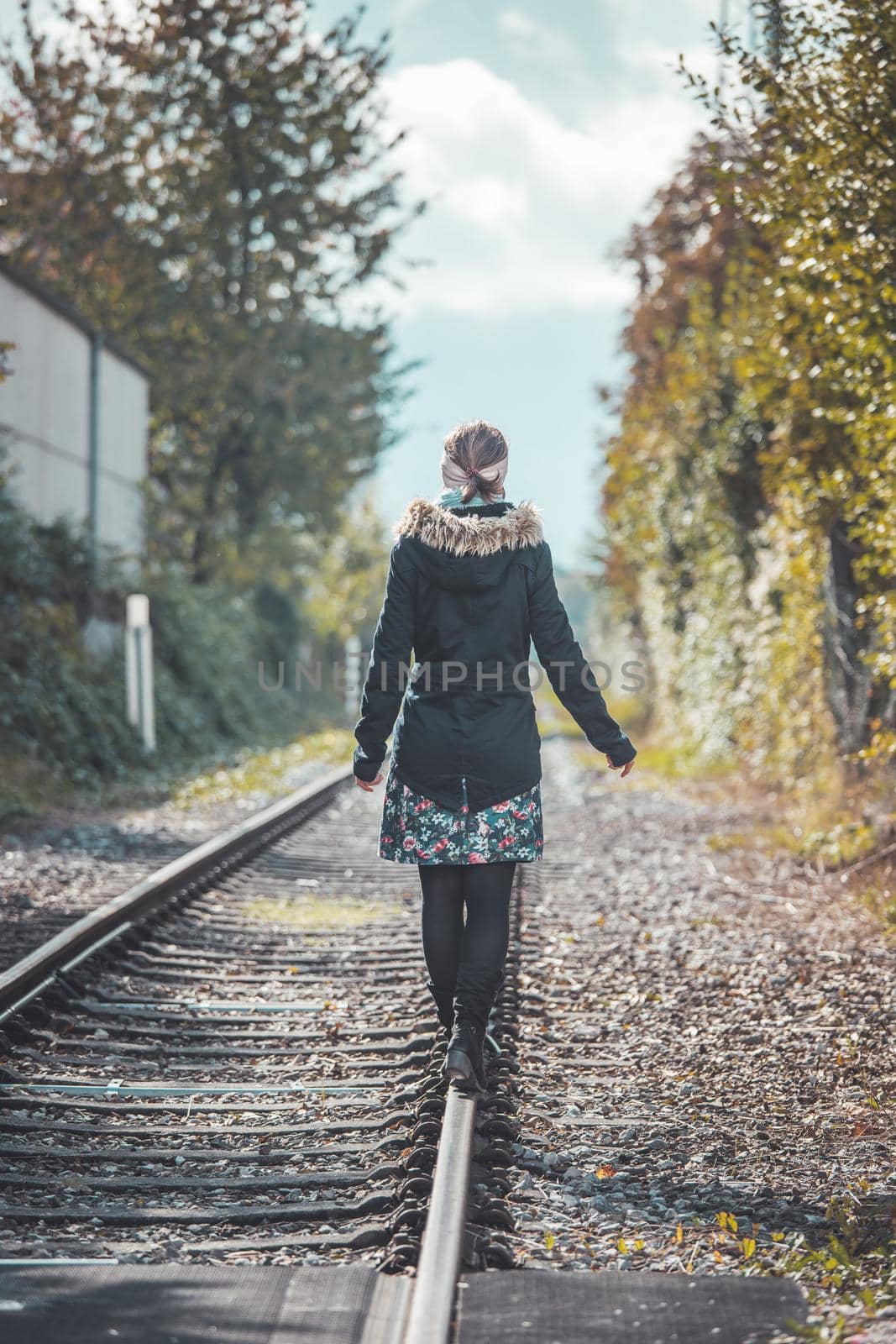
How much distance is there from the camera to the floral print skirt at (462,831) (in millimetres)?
4176

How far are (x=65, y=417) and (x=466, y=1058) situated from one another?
14630 mm

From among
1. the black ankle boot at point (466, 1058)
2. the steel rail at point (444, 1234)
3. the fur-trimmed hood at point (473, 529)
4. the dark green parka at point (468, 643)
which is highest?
the fur-trimmed hood at point (473, 529)

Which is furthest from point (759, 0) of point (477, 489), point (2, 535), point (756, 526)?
point (2, 535)

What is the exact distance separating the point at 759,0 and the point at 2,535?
9.53m

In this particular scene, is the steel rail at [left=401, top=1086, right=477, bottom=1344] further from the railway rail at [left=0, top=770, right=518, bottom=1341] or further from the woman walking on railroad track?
the woman walking on railroad track

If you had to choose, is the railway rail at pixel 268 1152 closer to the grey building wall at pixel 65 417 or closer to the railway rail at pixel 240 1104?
the railway rail at pixel 240 1104

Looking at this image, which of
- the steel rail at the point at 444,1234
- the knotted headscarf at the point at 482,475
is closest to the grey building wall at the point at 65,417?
the knotted headscarf at the point at 482,475

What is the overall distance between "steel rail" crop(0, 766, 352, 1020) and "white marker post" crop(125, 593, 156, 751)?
4776mm

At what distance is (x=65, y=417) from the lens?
1722cm

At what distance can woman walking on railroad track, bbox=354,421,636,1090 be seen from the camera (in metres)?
4.14

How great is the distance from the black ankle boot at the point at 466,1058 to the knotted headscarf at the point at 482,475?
1.60 meters

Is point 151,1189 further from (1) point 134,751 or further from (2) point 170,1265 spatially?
(1) point 134,751

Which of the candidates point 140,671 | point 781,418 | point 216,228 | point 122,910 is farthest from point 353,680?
point 122,910

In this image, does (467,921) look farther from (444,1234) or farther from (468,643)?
(444,1234)
